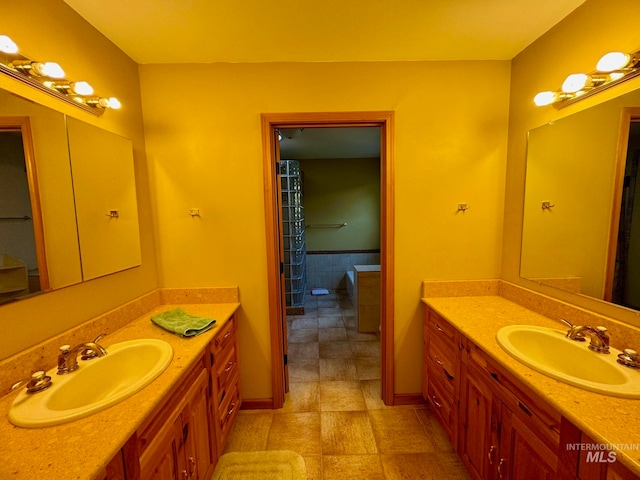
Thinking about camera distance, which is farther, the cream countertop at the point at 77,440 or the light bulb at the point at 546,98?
the light bulb at the point at 546,98

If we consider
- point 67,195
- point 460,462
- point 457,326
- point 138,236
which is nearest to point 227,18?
point 67,195

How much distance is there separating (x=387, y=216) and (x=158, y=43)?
182cm

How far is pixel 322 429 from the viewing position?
1.83 metres

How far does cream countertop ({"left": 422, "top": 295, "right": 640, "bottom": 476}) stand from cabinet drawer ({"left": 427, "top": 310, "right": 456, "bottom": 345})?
99 millimetres

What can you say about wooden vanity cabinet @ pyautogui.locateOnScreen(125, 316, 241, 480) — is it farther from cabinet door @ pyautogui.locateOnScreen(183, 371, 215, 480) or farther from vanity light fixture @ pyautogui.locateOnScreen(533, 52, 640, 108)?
vanity light fixture @ pyautogui.locateOnScreen(533, 52, 640, 108)

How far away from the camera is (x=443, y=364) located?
1.69m

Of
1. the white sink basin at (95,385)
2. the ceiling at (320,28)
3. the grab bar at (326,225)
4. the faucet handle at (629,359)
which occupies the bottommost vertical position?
the white sink basin at (95,385)

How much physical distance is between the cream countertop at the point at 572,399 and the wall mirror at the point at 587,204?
1.05 feet

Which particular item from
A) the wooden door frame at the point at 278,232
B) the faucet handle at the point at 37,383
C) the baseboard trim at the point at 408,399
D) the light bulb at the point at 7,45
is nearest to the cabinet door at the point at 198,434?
the faucet handle at the point at 37,383

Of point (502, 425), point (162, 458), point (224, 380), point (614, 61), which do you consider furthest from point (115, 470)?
point (614, 61)

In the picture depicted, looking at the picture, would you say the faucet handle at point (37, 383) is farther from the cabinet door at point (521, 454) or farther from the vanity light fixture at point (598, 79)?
the vanity light fixture at point (598, 79)

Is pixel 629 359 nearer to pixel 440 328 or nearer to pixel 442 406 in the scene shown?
pixel 440 328

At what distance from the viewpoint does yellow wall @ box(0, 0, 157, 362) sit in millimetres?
1070

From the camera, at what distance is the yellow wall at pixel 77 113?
107cm
